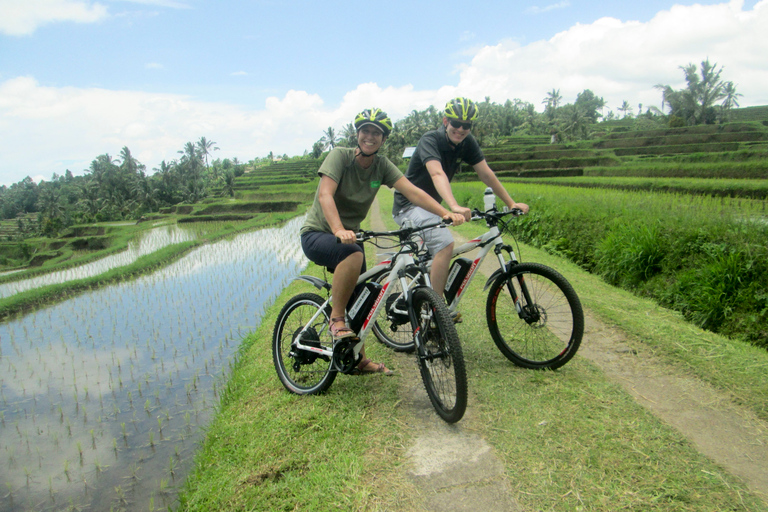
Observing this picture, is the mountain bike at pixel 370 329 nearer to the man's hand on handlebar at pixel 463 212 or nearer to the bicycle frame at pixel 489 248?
the man's hand on handlebar at pixel 463 212

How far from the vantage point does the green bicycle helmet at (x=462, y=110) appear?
11.5 feet

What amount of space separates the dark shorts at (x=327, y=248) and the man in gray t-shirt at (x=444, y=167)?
0.74 metres

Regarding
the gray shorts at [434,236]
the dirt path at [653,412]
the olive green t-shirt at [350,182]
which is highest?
the olive green t-shirt at [350,182]

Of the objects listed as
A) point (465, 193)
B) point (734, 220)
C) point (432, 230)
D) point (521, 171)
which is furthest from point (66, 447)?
point (521, 171)

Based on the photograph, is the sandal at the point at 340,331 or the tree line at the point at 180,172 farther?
the tree line at the point at 180,172

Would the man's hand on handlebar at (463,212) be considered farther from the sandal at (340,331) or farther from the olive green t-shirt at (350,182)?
the sandal at (340,331)

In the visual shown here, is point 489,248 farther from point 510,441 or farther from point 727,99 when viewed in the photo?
point 727,99

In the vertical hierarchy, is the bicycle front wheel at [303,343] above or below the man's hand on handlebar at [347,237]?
below

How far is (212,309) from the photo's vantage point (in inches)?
301

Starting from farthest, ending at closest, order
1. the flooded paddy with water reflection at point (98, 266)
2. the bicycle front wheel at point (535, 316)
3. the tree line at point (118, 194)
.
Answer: the tree line at point (118, 194)
the flooded paddy with water reflection at point (98, 266)
the bicycle front wheel at point (535, 316)

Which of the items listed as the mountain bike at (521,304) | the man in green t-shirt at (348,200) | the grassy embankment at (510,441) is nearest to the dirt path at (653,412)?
the grassy embankment at (510,441)

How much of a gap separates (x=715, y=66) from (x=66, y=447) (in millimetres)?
64444

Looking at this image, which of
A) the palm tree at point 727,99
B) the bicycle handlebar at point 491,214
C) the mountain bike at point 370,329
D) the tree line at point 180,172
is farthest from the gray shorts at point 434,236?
the palm tree at point 727,99

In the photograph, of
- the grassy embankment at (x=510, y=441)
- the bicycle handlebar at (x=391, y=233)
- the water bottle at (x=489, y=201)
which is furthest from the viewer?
the water bottle at (x=489, y=201)
